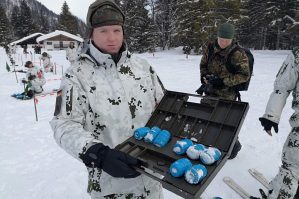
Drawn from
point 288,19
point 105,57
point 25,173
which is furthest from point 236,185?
point 288,19

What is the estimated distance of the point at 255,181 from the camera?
4.01m

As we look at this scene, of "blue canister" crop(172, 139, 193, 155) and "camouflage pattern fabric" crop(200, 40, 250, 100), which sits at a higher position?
"camouflage pattern fabric" crop(200, 40, 250, 100)

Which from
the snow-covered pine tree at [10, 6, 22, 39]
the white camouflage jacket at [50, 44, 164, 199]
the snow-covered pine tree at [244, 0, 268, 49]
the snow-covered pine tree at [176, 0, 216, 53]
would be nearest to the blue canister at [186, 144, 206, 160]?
the white camouflage jacket at [50, 44, 164, 199]

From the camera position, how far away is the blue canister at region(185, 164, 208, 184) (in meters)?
1.54

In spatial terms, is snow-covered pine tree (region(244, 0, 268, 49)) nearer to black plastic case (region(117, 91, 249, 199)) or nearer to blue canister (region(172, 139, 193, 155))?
black plastic case (region(117, 91, 249, 199))

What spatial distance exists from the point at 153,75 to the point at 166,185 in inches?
43.6

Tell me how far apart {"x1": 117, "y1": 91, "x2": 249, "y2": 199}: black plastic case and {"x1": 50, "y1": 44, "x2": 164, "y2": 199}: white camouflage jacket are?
162mm

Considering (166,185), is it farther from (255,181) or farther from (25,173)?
(25,173)

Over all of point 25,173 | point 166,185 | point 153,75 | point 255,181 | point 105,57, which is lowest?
point 25,173

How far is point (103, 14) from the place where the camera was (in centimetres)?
195

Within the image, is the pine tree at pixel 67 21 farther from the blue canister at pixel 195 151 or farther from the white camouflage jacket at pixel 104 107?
the blue canister at pixel 195 151

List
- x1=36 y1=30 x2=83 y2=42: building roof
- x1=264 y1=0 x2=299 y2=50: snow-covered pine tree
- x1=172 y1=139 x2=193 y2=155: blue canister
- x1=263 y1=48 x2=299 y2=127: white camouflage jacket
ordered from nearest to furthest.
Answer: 1. x1=172 y1=139 x2=193 y2=155: blue canister
2. x1=263 y1=48 x2=299 y2=127: white camouflage jacket
3. x1=264 y1=0 x2=299 y2=50: snow-covered pine tree
4. x1=36 y1=30 x2=83 y2=42: building roof

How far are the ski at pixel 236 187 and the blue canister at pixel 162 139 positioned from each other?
2.25m

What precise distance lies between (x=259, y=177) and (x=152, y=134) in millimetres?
2803
